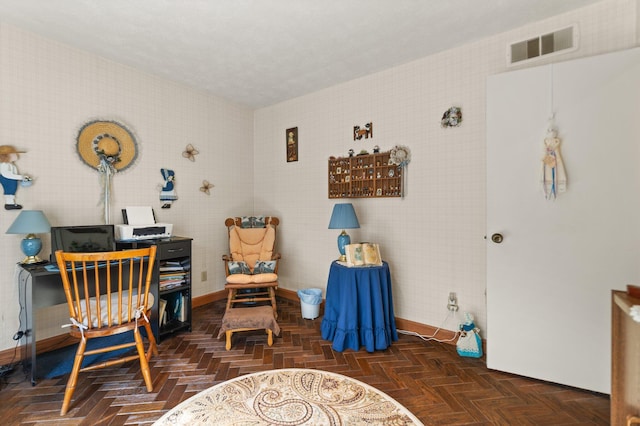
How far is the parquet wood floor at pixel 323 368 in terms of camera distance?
1.73m

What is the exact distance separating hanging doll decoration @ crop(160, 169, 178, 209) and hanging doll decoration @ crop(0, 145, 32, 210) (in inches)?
44.8

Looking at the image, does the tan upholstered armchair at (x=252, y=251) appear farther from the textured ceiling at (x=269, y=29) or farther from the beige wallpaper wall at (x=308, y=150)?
the textured ceiling at (x=269, y=29)

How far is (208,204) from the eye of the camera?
3766 mm

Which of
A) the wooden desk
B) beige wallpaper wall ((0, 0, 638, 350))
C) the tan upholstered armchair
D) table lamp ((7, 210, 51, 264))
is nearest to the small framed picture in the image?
beige wallpaper wall ((0, 0, 638, 350))

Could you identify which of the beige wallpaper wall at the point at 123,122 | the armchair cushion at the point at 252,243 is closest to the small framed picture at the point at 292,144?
the beige wallpaper wall at the point at 123,122

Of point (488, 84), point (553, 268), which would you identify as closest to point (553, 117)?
point (488, 84)

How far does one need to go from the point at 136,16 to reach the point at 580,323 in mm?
3755

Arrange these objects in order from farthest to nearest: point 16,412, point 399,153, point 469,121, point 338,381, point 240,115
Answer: point 240,115 → point 399,153 → point 469,121 → point 338,381 → point 16,412

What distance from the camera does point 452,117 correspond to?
2.62 metres

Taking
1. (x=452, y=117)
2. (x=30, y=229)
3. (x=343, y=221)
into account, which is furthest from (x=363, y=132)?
(x=30, y=229)

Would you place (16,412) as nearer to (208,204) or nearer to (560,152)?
(208,204)

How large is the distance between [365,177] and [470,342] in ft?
5.86

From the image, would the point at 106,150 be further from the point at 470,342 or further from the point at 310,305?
the point at 470,342

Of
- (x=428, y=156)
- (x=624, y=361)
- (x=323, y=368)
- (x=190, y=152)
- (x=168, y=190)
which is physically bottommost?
(x=323, y=368)
